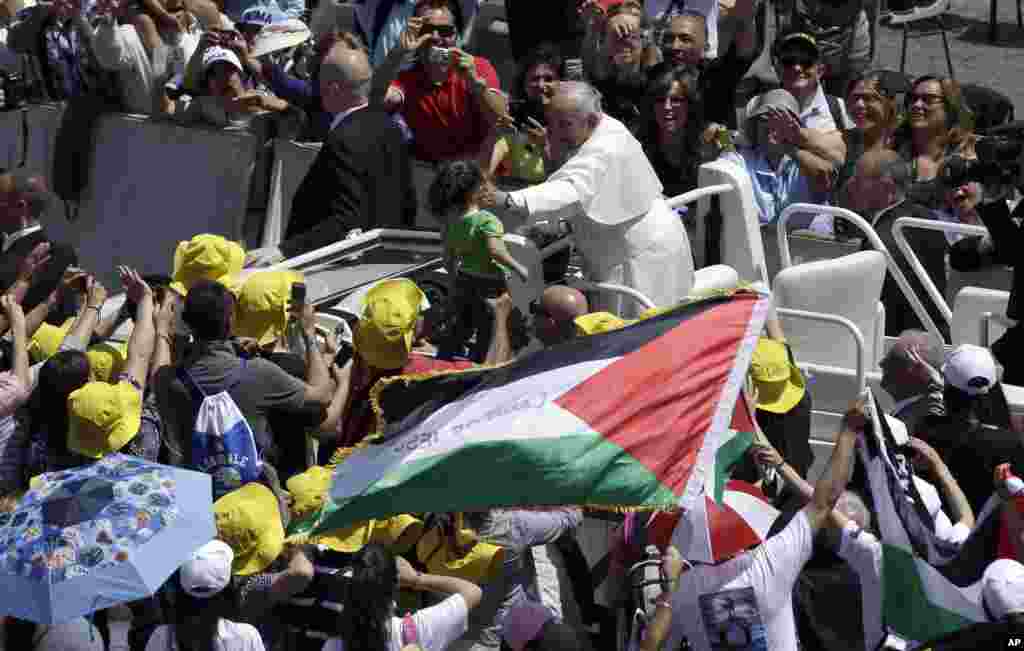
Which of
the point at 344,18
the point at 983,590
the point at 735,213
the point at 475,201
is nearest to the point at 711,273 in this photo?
the point at 735,213

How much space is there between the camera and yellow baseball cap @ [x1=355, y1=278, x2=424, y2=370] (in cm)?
843

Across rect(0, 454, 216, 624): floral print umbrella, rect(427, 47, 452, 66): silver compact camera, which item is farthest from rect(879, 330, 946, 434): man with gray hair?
rect(427, 47, 452, 66): silver compact camera

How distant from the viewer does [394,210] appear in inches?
445

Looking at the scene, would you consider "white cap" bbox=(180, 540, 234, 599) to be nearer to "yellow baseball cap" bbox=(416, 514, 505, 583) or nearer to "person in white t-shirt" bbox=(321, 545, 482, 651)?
"person in white t-shirt" bbox=(321, 545, 482, 651)

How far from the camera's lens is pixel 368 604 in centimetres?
704

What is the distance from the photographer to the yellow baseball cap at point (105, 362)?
909cm

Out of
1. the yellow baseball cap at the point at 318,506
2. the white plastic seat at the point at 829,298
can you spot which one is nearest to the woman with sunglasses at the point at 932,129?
the white plastic seat at the point at 829,298

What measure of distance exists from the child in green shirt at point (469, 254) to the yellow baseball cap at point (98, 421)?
6.45ft

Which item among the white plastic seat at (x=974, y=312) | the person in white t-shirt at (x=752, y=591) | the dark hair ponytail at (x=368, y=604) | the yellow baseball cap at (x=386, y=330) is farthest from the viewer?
the white plastic seat at (x=974, y=312)

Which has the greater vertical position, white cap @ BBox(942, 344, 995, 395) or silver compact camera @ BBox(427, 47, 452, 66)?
silver compact camera @ BBox(427, 47, 452, 66)

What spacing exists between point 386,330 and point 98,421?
46.2 inches

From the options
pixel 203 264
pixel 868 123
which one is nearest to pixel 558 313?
pixel 203 264

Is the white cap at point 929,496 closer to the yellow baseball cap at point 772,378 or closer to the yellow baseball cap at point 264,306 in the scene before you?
the yellow baseball cap at point 772,378

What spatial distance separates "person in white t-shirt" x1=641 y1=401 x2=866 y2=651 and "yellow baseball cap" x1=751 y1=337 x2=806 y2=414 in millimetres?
1341
